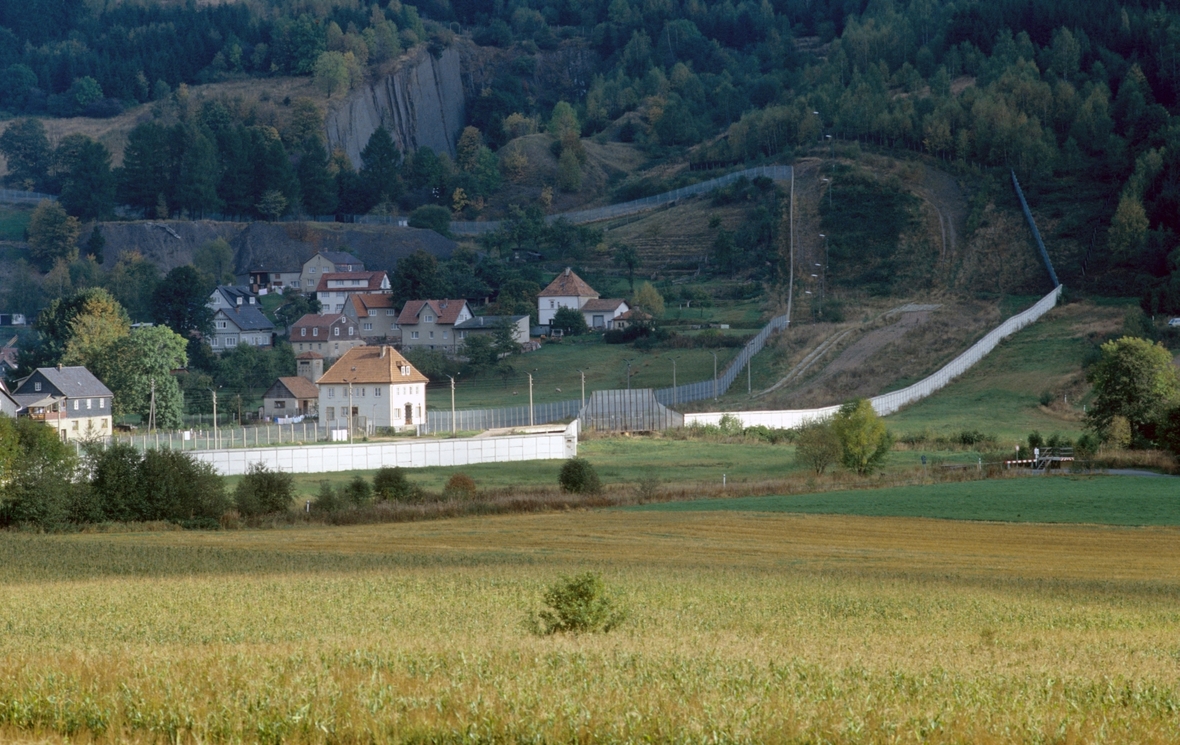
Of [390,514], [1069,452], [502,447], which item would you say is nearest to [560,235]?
[502,447]

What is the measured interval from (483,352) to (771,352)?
1808 centimetres

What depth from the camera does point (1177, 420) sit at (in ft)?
170

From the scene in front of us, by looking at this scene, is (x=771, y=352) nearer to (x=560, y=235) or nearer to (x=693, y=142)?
(x=560, y=235)

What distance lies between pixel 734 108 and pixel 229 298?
74675mm

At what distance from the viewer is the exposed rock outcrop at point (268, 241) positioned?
130 m

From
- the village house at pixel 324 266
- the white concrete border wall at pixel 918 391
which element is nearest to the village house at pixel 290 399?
the white concrete border wall at pixel 918 391

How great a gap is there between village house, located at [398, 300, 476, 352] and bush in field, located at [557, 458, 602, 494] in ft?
173

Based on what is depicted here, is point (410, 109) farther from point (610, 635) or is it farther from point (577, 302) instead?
point (610, 635)

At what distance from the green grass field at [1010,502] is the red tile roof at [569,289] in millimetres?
55972

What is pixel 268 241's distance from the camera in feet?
441

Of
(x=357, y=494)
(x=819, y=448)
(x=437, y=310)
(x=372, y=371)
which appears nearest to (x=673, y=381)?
(x=372, y=371)

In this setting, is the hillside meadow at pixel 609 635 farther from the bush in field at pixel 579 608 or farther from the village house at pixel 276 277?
the village house at pixel 276 277

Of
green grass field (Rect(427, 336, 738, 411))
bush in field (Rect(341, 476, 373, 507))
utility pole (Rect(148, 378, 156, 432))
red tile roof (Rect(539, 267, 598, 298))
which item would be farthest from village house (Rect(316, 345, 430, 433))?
red tile roof (Rect(539, 267, 598, 298))

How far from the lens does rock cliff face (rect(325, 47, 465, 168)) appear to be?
573 ft
